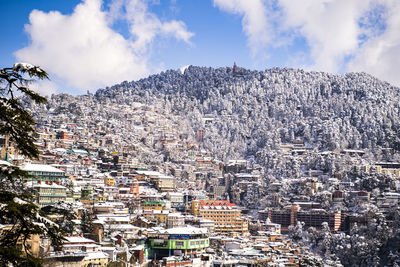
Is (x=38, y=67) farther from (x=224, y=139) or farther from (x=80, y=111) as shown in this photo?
(x=224, y=139)

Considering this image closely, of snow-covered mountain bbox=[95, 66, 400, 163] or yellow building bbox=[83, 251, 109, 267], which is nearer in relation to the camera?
yellow building bbox=[83, 251, 109, 267]

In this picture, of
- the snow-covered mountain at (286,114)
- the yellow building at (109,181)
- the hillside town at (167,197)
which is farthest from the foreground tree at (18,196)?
the snow-covered mountain at (286,114)

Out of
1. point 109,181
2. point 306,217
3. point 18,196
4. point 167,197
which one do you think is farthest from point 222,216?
point 18,196

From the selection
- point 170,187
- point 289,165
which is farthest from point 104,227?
point 289,165

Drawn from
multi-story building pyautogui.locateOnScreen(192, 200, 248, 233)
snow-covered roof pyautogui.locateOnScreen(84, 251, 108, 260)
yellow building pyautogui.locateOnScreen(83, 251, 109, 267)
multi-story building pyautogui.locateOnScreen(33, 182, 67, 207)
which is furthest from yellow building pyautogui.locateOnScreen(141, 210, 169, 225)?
yellow building pyautogui.locateOnScreen(83, 251, 109, 267)

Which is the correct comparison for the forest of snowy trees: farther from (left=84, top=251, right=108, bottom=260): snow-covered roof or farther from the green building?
(left=84, top=251, right=108, bottom=260): snow-covered roof

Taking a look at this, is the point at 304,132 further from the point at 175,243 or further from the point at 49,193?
the point at 49,193
